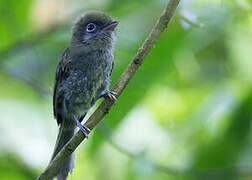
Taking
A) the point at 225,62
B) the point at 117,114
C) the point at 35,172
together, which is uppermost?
the point at 225,62

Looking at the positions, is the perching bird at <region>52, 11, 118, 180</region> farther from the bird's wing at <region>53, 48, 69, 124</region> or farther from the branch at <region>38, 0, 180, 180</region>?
the branch at <region>38, 0, 180, 180</region>

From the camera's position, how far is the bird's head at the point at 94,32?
4.43 m

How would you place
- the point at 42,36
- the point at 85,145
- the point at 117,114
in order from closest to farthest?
1. the point at 117,114
2. the point at 85,145
3. the point at 42,36

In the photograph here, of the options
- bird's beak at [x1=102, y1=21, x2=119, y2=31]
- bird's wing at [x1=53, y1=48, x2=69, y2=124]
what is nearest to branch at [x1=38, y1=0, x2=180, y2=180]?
bird's beak at [x1=102, y1=21, x2=119, y2=31]

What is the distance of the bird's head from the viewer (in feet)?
14.5

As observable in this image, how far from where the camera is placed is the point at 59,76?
186 inches

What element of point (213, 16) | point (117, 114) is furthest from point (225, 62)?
point (117, 114)

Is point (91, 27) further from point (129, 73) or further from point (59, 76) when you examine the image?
point (129, 73)

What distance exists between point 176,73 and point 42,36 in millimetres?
1537

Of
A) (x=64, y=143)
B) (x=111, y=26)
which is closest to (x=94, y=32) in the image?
(x=111, y=26)

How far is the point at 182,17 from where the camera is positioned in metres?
4.37

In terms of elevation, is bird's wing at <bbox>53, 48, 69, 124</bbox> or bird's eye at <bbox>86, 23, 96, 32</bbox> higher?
bird's eye at <bbox>86, 23, 96, 32</bbox>

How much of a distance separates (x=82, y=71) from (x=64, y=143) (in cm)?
78

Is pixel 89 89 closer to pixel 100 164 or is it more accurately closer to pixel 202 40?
pixel 100 164
